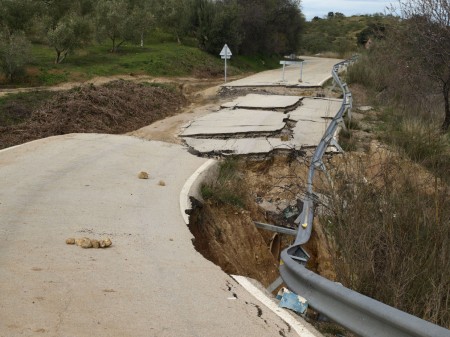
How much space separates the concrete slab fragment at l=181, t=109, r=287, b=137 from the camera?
12.8m

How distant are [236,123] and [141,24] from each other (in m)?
20.4

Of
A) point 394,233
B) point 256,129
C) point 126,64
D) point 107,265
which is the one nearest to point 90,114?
point 256,129

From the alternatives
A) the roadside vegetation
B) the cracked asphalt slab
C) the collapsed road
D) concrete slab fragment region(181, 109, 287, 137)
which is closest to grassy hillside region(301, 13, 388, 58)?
the cracked asphalt slab

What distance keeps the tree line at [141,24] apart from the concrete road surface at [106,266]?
548 inches

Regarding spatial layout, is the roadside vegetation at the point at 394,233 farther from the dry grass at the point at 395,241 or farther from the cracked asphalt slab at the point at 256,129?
the cracked asphalt slab at the point at 256,129

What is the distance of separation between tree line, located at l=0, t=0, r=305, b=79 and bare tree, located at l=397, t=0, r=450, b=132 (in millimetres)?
14363

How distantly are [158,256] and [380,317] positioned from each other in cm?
271

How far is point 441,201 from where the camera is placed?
5.59 m

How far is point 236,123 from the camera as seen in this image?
538 inches

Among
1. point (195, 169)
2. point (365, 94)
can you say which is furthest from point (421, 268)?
point (365, 94)

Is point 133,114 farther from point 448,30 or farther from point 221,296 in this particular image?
point 221,296

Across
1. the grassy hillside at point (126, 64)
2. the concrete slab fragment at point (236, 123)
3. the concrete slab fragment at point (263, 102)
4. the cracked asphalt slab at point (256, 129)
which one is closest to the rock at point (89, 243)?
the cracked asphalt slab at point (256, 129)

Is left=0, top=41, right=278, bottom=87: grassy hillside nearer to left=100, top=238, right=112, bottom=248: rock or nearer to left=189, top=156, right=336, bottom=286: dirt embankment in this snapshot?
left=189, top=156, right=336, bottom=286: dirt embankment

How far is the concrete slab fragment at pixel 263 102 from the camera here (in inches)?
647
